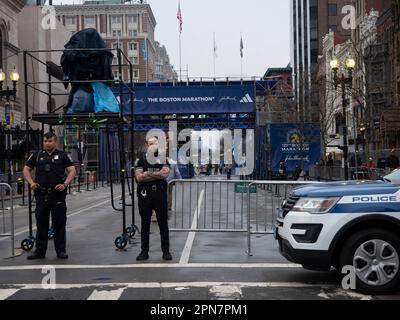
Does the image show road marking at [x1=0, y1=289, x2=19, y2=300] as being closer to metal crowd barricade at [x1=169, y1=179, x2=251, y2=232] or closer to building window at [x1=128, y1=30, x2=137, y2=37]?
metal crowd barricade at [x1=169, y1=179, x2=251, y2=232]

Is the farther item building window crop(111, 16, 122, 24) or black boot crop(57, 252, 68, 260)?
building window crop(111, 16, 122, 24)

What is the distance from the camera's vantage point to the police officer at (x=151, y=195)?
991 centimetres

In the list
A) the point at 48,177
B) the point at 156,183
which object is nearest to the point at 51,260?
the point at 48,177

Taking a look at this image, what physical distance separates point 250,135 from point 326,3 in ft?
248

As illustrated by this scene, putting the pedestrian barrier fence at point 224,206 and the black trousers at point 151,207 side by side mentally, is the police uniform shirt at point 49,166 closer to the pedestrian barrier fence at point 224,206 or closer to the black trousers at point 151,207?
the black trousers at point 151,207

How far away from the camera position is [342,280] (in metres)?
7.83

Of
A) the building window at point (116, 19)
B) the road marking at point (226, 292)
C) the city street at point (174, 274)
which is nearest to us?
the road marking at point (226, 292)

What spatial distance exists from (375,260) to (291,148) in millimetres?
26636

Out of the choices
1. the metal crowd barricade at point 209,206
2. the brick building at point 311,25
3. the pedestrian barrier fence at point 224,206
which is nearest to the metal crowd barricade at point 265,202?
the pedestrian barrier fence at point 224,206

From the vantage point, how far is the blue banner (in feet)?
109

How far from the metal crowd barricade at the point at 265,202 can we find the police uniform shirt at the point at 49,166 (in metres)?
3.35

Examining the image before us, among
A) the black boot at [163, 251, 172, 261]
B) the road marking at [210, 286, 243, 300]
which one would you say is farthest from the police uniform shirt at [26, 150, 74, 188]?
the road marking at [210, 286, 243, 300]

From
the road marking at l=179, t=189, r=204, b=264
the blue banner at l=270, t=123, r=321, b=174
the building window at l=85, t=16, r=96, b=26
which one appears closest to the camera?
the road marking at l=179, t=189, r=204, b=264

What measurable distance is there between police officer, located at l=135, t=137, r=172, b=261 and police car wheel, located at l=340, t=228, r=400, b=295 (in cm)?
344
